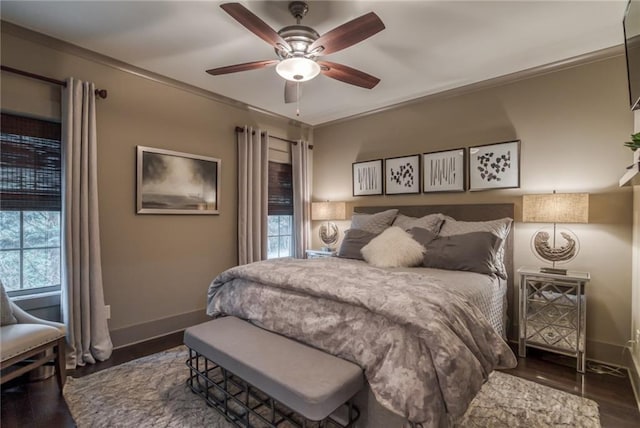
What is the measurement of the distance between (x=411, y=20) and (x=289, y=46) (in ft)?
2.97

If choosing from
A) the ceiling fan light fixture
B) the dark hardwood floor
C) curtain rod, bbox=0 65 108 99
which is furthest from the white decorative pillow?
curtain rod, bbox=0 65 108 99

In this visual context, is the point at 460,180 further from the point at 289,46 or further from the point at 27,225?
the point at 27,225

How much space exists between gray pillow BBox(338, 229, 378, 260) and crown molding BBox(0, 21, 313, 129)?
2130 millimetres

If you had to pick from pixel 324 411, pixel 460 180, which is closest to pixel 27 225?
pixel 324 411

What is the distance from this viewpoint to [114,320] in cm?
293

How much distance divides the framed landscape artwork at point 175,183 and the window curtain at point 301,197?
124cm

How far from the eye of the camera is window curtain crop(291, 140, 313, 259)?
4.62 meters

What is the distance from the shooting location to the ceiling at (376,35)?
7.06ft

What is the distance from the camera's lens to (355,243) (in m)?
3.39

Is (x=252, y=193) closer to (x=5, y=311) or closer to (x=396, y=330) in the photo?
(x=5, y=311)

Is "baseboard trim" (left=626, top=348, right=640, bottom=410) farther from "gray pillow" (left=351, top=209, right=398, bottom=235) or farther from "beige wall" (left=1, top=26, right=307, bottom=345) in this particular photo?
"beige wall" (left=1, top=26, right=307, bottom=345)

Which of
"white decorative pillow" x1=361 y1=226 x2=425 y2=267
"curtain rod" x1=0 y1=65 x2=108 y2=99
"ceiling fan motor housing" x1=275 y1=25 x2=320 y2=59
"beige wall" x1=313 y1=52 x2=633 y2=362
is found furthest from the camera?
"white decorative pillow" x1=361 y1=226 x2=425 y2=267

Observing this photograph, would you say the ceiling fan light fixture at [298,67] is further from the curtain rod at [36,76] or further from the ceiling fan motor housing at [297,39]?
the curtain rod at [36,76]

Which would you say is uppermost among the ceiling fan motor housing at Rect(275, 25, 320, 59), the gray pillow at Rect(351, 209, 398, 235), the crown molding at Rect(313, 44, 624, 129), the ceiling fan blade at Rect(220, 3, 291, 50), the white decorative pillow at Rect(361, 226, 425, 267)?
the crown molding at Rect(313, 44, 624, 129)
